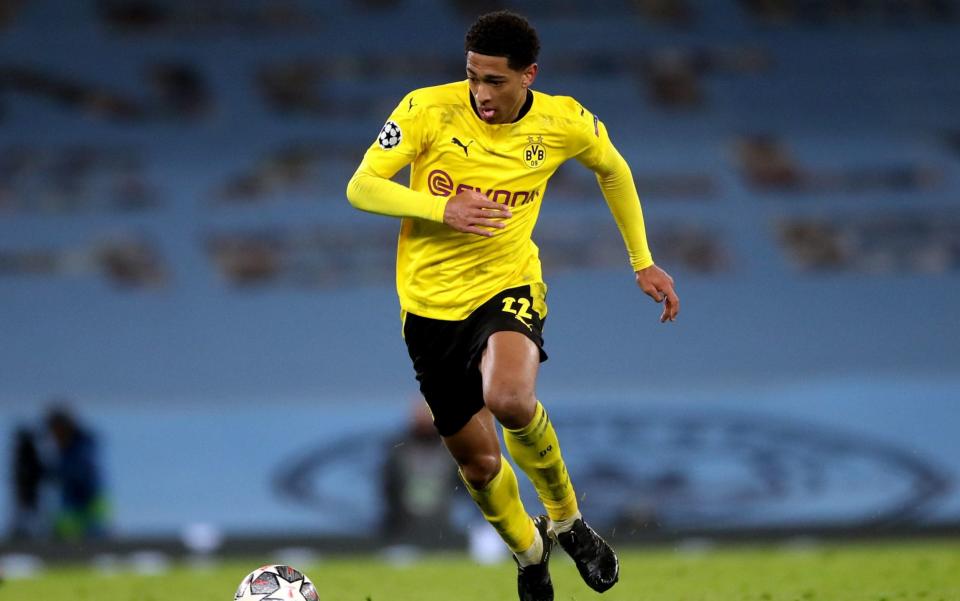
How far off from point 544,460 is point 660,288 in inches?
36.0

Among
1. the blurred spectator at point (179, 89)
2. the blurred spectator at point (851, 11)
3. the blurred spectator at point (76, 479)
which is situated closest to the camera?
the blurred spectator at point (76, 479)

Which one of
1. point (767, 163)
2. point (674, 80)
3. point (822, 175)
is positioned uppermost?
point (674, 80)

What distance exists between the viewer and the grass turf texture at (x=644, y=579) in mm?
7242

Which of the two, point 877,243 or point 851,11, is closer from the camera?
point 877,243

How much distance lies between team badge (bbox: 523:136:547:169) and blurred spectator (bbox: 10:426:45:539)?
7525 mm

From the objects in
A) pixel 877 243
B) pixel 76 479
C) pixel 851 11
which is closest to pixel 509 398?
pixel 76 479

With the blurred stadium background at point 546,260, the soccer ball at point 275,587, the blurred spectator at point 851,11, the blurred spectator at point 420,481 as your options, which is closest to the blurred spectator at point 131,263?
the blurred stadium background at point 546,260

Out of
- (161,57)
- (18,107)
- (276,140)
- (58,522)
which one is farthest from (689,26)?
(58,522)

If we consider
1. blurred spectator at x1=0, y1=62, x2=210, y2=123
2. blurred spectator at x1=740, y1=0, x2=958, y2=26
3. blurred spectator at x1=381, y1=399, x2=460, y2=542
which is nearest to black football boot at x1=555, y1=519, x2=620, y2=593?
blurred spectator at x1=381, y1=399, x2=460, y2=542

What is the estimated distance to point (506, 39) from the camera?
18.4ft

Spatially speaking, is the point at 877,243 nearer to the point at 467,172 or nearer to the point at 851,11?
the point at 851,11

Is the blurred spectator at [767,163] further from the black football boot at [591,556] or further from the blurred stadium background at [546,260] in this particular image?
the black football boot at [591,556]

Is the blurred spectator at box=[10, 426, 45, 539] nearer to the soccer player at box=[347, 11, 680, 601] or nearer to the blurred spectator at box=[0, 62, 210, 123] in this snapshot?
the blurred spectator at box=[0, 62, 210, 123]

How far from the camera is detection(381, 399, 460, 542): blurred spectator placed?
38.0ft
